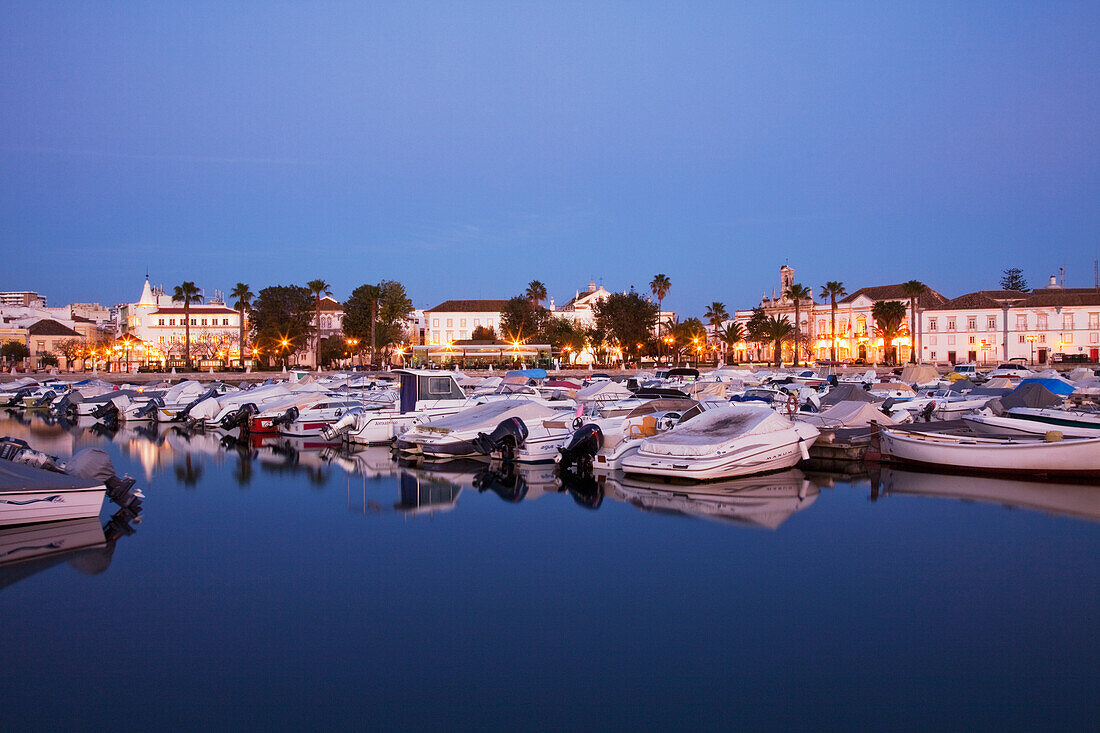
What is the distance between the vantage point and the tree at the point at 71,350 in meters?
114

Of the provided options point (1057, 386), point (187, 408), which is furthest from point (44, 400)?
point (1057, 386)

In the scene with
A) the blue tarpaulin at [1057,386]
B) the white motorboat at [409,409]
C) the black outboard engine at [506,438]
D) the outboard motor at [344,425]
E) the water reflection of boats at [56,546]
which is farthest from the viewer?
the blue tarpaulin at [1057,386]

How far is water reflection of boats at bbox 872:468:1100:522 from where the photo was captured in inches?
722

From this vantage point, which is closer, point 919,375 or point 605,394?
point 605,394

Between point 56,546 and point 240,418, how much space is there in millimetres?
23079

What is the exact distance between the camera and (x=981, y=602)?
473 inches

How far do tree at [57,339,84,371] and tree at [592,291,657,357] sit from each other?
73010 millimetres

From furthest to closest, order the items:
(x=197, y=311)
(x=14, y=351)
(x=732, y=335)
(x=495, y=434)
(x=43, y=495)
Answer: (x=197, y=311) < (x=14, y=351) < (x=732, y=335) < (x=495, y=434) < (x=43, y=495)

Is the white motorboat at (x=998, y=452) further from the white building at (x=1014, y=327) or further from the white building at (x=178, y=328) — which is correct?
the white building at (x=178, y=328)

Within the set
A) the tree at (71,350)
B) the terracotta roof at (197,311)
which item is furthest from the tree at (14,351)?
the terracotta roof at (197,311)

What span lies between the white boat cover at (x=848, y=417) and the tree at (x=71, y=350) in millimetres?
112794

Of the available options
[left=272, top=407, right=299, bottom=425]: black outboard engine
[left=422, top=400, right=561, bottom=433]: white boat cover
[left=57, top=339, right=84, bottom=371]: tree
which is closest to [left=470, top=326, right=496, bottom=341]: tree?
[left=57, top=339, right=84, bottom=371]: tree

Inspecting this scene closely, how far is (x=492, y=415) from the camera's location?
27125 mm

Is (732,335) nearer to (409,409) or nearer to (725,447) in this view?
(409,409)
